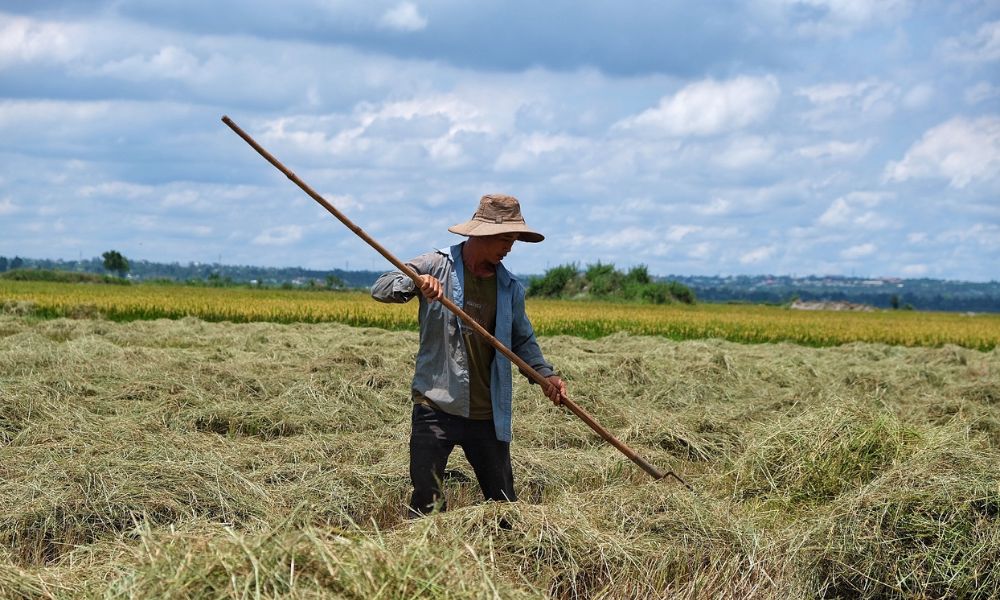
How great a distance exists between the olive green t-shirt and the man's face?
0.42ft

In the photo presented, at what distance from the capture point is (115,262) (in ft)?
265

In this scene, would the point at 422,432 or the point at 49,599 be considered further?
the point at 422,432

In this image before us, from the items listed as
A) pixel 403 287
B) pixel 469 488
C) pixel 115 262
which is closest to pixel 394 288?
pixel 403 287

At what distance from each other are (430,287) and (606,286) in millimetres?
39548

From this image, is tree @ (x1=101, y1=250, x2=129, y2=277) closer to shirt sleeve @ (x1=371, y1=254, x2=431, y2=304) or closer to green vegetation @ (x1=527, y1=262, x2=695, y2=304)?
green vegetation @ (x1=527, y1=262, x2=695, y2=304)

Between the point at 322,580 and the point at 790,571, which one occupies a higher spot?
the point at 322,580

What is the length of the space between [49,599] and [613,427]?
5038mm

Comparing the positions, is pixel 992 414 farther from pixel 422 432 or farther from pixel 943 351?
pixel 422 432

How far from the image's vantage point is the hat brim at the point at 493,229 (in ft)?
12.7

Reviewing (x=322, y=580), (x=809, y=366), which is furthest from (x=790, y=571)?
(x=809, y=366)

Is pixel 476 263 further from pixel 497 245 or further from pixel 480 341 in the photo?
pixel 480 341

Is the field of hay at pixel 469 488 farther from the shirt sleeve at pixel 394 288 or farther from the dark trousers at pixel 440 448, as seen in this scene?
the shirt sleeve at pixel 394 288

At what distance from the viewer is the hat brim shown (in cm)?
388

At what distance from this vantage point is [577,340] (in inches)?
535
